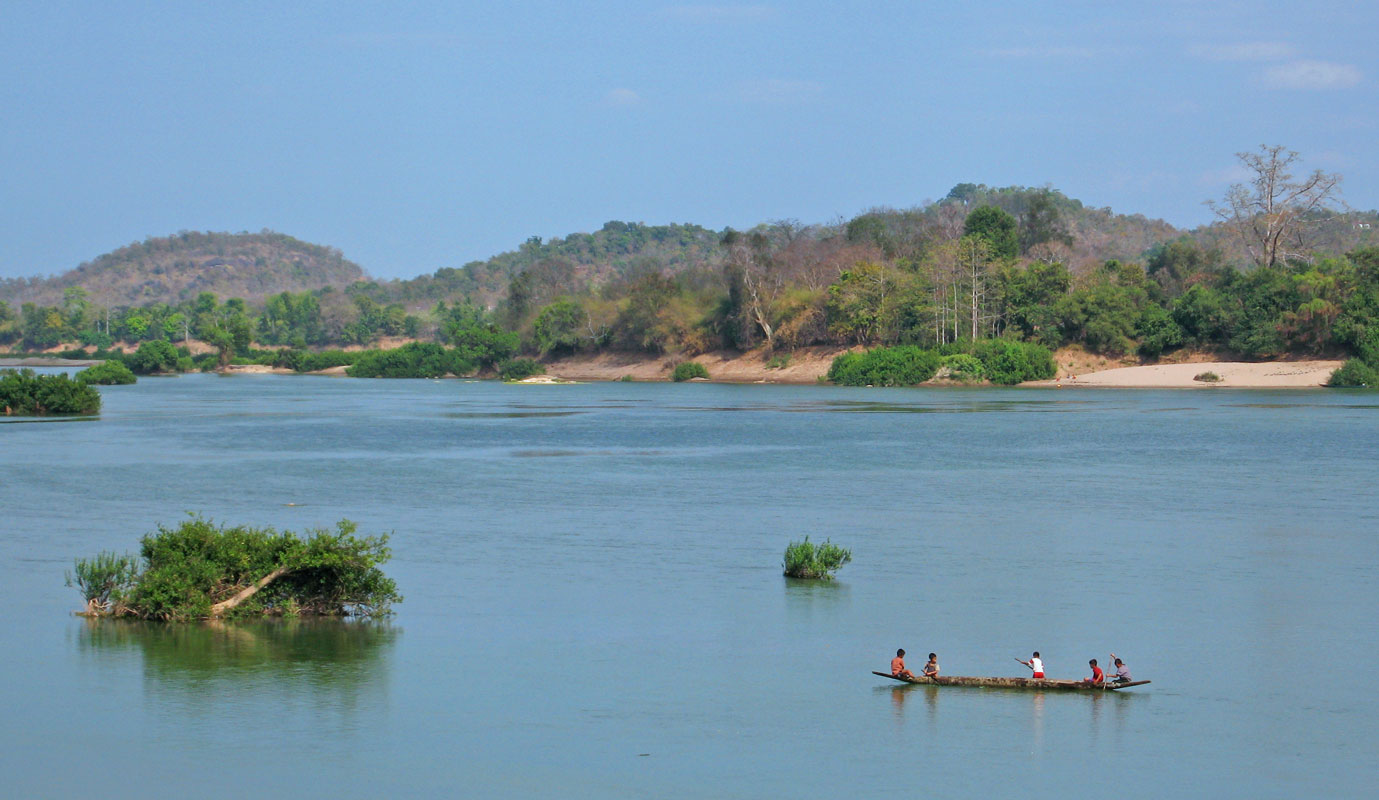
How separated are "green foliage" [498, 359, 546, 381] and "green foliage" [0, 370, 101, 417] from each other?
52443 mm

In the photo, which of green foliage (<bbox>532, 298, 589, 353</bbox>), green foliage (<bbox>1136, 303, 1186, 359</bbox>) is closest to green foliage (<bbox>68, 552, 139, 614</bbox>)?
green foliage (<bbox>1136, 303, 1186, 359</bbox>)

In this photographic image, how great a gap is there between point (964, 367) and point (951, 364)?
Result: 1.04 meters

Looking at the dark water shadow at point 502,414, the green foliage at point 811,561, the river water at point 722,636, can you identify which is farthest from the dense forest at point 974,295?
the green foliage at point 811,561

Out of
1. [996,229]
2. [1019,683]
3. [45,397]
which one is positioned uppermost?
[996,229]

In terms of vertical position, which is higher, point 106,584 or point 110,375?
point 110,375

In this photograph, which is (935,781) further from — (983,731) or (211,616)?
(211,616)

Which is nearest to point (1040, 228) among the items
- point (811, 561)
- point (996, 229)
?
point (996, 229)

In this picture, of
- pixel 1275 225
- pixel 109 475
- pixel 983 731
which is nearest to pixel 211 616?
pixel 983 731

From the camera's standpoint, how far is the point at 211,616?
18.2 m

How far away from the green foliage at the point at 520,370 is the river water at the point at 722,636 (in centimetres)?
7172

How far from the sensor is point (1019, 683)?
49.2 ft

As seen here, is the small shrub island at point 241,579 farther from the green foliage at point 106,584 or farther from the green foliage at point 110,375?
the green foliage at point 110,375

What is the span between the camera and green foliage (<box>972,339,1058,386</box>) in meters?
87.3

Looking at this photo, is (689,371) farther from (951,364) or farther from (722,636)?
(722,636)
